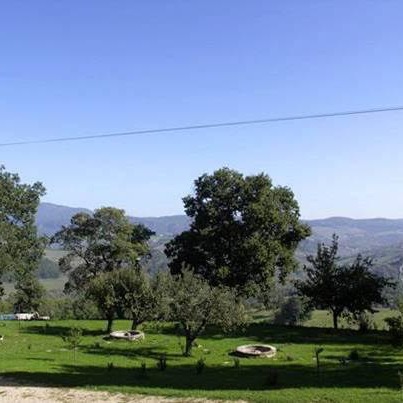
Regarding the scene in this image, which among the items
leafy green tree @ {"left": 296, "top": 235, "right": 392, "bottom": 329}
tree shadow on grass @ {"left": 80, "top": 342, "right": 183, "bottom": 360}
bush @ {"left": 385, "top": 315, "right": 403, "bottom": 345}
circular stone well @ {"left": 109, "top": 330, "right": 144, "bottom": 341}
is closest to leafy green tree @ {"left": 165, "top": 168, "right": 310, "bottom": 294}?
leafy green tree @ {"left": 296, "top": 235, "right": 392, "bottom": 329}

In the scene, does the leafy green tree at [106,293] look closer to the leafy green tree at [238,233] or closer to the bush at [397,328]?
the leafy green tree at [238,233]

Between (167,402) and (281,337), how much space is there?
28086 mm

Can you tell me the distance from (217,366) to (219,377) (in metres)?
4.46

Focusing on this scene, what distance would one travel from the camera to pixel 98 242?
67.4 meters

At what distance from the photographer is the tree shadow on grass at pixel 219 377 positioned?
75.0 feet

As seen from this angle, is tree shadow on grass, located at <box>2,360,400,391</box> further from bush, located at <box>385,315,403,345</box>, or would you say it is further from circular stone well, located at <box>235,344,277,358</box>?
circular stone well, located at <box>235,344,277,358</box>

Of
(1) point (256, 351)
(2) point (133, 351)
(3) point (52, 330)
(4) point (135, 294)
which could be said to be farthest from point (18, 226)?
(1) point (256, 351)

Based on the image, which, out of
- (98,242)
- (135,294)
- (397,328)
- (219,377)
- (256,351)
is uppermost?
(98,242)

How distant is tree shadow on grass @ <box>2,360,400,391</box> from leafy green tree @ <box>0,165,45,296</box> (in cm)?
2477

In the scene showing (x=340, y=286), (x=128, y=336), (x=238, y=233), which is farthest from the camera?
(x=238, y=233)

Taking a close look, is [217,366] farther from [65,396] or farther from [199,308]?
[65,396]

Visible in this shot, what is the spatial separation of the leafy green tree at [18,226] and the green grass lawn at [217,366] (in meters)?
5.86

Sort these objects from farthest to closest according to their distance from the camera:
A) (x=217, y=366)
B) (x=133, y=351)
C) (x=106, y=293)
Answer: (x=106, y=293), (x=133, y=351), (x=217, y=366)

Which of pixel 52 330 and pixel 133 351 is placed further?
pixel 52 330
